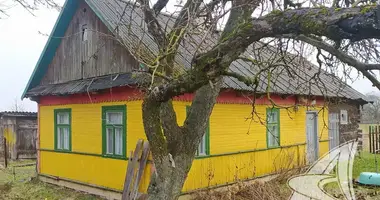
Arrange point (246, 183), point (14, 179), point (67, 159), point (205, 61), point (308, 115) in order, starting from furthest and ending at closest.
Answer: point (308, 115)
point (14, 179)
point (67, 159)
point (246, 183)
point (205, 61)

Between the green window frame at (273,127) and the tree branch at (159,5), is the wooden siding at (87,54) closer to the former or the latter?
the tree branch at (159,5)

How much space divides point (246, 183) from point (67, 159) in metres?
5.34

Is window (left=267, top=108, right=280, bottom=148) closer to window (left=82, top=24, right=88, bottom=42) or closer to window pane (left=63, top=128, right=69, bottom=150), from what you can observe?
window (left=82, top=24, right=88, bottom=42)

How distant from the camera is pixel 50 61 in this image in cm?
1258

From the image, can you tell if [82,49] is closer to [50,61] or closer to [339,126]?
[50,61]

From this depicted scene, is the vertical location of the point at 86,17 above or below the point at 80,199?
above

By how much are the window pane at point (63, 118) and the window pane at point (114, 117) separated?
2.20 m

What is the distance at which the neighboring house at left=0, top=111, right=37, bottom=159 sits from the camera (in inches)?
690

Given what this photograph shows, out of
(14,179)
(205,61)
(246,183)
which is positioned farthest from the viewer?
(14,179)

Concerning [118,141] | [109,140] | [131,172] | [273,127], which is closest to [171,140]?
[131,172]

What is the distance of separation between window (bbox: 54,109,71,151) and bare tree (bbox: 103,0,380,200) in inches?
227

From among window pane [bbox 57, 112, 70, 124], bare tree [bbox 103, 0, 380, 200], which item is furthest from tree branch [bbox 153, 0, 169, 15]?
window pane [bbox 57, 112, 70, 124]

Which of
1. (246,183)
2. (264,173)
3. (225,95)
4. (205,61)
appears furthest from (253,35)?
(264,173)

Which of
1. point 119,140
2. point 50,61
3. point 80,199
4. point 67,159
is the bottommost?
point 80,199
